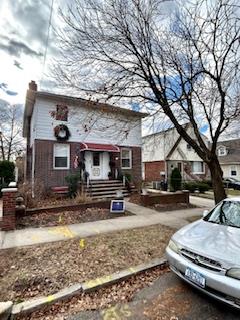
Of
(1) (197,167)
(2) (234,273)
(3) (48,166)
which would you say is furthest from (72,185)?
(1) (197,167)

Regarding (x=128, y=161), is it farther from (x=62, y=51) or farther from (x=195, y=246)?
(x=195, y=246)

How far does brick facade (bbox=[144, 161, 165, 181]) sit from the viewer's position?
25525 millimetres

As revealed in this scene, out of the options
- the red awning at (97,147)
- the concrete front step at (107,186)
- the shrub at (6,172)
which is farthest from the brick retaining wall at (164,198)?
the shrub at (6,172)

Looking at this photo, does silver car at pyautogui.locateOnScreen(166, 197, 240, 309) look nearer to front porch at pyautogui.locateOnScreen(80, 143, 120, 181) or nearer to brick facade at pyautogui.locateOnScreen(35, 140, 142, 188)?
brick facade at pyautogui.locateOnScreen(35, 140, 142, 188)

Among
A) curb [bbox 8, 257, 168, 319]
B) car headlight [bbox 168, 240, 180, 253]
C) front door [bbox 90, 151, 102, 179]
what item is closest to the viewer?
curb [bbox 8, 257, 168, 319]

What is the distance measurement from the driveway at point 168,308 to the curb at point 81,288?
1.48 feet

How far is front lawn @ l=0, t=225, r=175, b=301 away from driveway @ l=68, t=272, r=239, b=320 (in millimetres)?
872

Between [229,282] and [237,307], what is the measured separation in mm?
290

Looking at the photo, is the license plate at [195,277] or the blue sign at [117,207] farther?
the blue sign at [117,207]

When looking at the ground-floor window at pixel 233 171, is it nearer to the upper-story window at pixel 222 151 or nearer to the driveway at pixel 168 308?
the upper-story window at pixel 222 151

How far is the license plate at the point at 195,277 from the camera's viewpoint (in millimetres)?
3020

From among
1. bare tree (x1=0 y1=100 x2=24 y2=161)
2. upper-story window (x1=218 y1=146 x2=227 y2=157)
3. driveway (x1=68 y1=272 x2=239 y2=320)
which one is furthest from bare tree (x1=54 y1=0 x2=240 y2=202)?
upper-story window (x1=218 y1=146 x2=227 y2=157)

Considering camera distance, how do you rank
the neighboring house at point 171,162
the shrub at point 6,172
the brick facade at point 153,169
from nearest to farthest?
the shrub at point 6,172, the neighboring house at point 171,162, the brick facade at point 153,169

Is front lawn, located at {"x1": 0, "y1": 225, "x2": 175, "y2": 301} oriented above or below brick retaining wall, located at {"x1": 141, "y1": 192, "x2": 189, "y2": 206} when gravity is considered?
below
